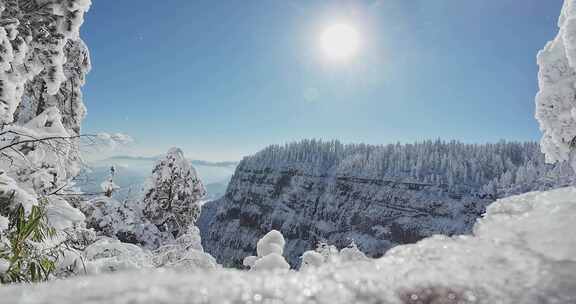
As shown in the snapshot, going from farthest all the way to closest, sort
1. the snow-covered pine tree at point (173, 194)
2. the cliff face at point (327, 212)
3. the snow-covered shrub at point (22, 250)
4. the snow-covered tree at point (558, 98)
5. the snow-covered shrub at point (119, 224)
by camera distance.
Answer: the cliff face at point (327, 212) → the snow-covered pine tree at point (173, 194) → the snow-covered shrub at point (119, 224) → the snow-covered tree at point (558, 98) → the snow-covered shrub at point (22, 250)

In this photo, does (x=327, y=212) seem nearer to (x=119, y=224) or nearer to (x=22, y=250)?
(x=119, y=224)

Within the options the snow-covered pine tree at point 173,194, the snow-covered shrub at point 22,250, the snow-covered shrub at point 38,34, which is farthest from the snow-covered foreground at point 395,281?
the snow-covered pine tree at point 173,194

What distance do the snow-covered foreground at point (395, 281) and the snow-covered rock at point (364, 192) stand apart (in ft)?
275

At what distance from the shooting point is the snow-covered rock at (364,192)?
282 feet

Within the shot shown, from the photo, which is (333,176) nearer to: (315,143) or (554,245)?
(315,143)

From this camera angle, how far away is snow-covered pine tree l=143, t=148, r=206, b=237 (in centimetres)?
1881

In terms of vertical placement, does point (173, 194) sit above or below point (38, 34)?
below

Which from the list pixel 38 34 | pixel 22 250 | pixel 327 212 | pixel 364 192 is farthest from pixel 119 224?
pixel 327 212

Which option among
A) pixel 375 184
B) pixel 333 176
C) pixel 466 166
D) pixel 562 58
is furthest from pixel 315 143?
pixel 562 58

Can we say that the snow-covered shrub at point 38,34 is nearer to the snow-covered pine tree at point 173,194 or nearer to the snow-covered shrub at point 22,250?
the snow-covered shrub at point 22,250

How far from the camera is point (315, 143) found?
140750 mm

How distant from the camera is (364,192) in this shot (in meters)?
107

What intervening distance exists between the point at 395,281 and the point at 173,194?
19.4 m

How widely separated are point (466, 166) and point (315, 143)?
58.9 meters
